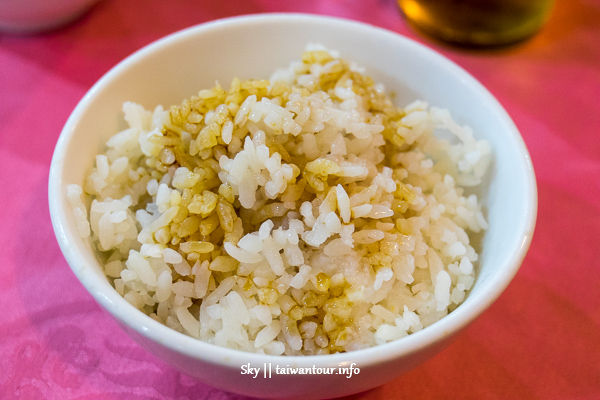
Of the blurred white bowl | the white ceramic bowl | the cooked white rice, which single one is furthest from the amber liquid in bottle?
the blurred white bowl

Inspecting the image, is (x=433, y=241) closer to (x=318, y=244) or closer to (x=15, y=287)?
(x=318, y=244)

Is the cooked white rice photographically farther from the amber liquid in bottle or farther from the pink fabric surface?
the amber liquid in bottle

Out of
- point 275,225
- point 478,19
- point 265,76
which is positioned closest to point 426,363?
point 275,225

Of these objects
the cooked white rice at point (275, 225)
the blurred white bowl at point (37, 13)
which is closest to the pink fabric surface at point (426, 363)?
the blurred white bowl at point (37, 13)

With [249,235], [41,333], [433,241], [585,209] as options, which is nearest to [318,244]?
[249,235]

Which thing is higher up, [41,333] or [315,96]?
[315,96]

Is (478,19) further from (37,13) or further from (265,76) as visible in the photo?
(37,13)

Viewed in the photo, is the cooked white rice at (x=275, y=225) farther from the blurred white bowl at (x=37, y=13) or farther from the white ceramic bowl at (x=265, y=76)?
the blurred white bowl at (x=37, y=13)

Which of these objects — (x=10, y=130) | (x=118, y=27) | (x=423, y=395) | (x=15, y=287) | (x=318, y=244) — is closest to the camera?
(x=318, y=244)
